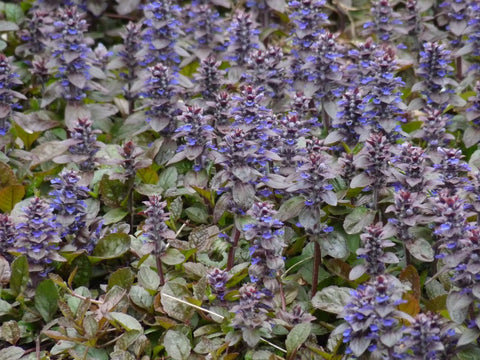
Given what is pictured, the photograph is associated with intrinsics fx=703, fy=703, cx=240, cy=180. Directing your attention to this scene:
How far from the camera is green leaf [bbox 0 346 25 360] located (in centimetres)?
414

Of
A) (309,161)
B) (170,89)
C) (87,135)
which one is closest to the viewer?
(309,161)

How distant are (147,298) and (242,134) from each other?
3.89 ft

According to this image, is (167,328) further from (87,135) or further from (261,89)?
(261,89)

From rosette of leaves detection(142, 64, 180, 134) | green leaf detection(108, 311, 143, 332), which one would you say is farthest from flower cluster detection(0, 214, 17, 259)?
rosette of leaves detection(142, 64, 180, 134)

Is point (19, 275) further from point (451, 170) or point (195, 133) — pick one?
point (451, 170)

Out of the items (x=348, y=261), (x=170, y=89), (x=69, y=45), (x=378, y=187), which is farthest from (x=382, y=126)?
(x=69, y=45)

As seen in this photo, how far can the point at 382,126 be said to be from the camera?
4.91 meters

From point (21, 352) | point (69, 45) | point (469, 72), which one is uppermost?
point (69, 45)

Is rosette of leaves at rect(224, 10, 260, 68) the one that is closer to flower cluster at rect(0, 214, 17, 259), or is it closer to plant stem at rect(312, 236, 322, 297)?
plant stem at rect(312, 236, 322, 297)

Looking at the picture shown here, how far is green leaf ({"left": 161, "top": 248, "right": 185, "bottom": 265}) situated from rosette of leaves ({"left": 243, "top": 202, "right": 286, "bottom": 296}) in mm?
513

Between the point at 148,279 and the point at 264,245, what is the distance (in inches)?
34.8

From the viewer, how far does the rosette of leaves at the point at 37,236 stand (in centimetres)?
432

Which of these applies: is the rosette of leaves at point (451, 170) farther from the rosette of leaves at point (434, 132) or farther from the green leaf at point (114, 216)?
the green leaf at point (114, 216)

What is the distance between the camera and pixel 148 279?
4.43 meters
